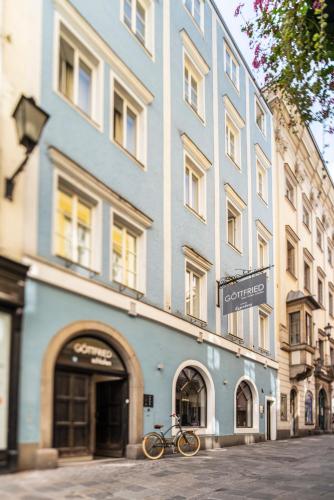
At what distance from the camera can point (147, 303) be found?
14133 mm

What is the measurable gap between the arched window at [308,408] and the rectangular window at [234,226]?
39.5 feet

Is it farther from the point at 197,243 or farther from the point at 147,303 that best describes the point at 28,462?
the point at 197,243

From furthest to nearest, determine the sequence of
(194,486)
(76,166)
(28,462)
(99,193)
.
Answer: (99,193) < (76,166) < (194,486) < (28,462)

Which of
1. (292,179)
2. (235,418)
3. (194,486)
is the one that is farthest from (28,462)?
(292,179)

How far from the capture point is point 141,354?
45.0ft

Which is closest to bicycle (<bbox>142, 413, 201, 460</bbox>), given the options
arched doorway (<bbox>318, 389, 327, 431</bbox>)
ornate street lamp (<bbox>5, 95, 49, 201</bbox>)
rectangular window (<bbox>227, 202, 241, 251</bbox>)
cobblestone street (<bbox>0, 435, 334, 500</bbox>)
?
cobblestone street (<bbox>0, 435, 334, 500</bbox>)

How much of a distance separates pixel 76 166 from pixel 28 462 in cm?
545

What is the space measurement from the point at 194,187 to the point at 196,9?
6.18 metres

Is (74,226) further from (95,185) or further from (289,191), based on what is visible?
(289,191)

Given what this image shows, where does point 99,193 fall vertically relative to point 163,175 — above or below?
below

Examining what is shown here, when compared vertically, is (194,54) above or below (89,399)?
above

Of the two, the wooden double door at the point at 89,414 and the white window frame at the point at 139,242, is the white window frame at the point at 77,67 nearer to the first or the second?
the white window frame at the point at 139,242

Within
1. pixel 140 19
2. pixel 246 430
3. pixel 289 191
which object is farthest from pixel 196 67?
pixel 289 191

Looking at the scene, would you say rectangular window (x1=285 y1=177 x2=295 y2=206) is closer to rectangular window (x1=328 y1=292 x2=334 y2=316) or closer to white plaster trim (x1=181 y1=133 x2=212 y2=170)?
rectangular window (x1=328 y1=292 x2=334 y2=316)
